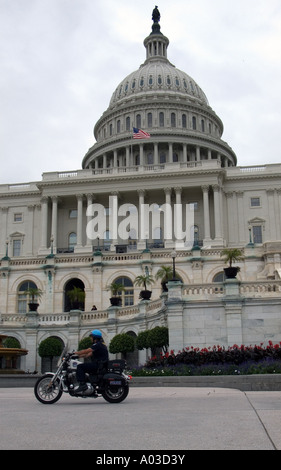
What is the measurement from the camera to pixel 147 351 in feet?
121

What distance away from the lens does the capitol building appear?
3094 cm

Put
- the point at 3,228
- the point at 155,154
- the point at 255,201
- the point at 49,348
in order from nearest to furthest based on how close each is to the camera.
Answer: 1. the point at 49,348
2. the point at 255,201
3. the point at 3,228
4. the point at 155,154

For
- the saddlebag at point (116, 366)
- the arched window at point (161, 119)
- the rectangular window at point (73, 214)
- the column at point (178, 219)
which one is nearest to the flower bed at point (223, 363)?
the saddlebag at point (116, 366)

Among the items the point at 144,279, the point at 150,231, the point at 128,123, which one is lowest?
the point at 144,279

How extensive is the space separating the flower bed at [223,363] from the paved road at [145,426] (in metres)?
8.44

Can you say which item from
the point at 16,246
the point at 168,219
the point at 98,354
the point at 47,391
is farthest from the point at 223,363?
the point at 16,246

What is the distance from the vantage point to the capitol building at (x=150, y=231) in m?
30.9

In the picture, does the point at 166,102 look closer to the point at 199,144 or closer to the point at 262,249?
the point at 199,144

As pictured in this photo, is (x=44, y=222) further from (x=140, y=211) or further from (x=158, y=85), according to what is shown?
(x=158, y=85)

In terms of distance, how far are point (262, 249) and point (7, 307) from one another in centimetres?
2545

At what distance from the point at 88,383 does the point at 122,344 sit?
78.8 feet

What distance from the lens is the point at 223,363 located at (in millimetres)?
24438

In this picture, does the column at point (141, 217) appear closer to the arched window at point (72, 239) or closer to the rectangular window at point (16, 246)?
the arched window at point (72, 239)
